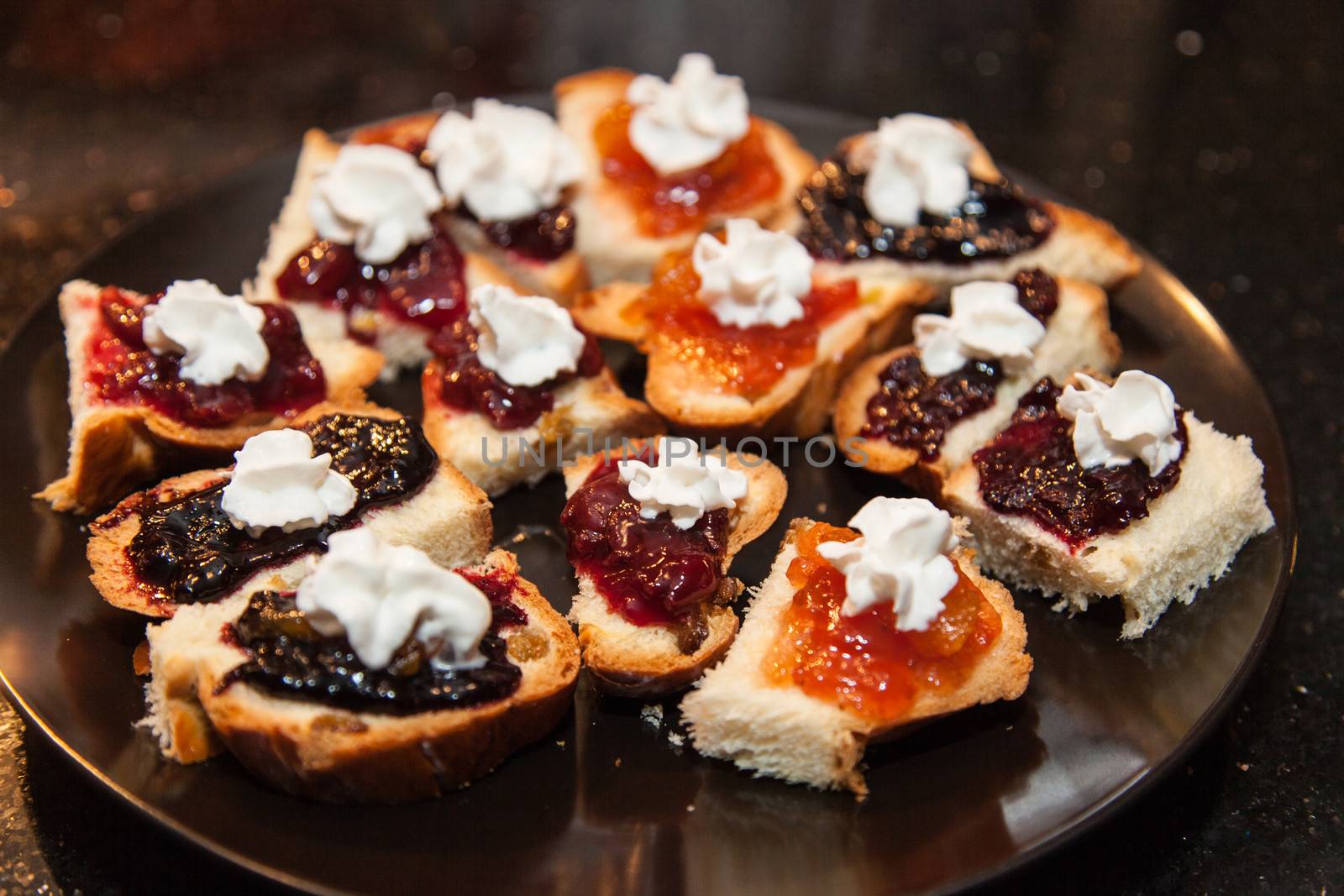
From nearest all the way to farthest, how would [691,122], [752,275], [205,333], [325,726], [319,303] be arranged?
[325,726] → [205,333] → [752,275] → [319,303] → [691,122]

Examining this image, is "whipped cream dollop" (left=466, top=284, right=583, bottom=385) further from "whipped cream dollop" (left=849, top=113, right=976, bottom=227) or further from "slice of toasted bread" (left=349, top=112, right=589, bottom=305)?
"whipped cream dollop" (left=849, top=113, right=976, bottom=227)

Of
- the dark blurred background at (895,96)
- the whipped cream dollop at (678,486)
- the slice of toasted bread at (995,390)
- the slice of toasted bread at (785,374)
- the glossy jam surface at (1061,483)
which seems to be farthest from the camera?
the dark blurred background at (895,96)

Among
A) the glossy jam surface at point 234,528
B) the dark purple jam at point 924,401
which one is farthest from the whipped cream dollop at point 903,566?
the glossy jam surface at point 234,528

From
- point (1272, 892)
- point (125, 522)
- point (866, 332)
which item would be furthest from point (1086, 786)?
point (125, 522)

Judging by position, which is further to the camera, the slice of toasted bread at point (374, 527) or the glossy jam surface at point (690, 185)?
the glossy jam surface at point (690, 185)

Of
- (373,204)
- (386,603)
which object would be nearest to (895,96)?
(373,204)

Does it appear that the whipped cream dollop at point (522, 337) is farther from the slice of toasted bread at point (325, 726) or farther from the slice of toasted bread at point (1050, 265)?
the slice of toasted bread at point (1050, 265)

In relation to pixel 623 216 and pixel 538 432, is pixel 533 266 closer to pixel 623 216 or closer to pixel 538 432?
pixel 623 216
